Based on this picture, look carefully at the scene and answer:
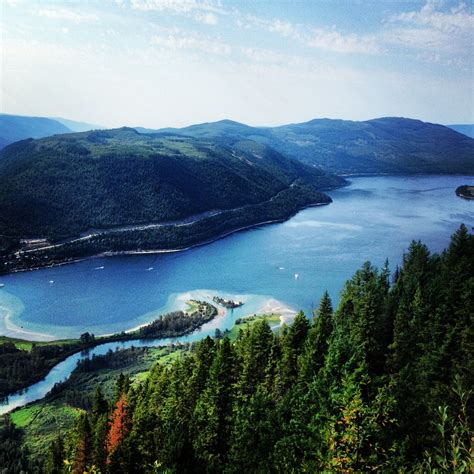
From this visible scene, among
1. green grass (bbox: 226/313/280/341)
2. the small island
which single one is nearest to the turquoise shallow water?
the small island

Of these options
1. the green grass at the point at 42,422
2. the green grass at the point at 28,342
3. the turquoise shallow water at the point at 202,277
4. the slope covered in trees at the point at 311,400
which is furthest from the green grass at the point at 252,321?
the slope covered in trees at the point at 311,400

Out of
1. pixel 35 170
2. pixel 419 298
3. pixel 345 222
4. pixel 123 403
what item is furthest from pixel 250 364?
pixel 35 170

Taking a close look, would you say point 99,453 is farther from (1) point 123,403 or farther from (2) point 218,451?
(2) point 218,451

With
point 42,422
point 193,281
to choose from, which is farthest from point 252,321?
point 42,422

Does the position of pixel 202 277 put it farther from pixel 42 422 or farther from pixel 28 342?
pixel 42 422

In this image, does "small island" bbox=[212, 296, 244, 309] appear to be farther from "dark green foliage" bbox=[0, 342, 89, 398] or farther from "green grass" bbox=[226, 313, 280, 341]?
"dark green foliage" bbox=[0, 342, 89, 398]

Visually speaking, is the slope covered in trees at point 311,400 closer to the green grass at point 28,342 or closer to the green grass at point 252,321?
the green grass at point 252,321
